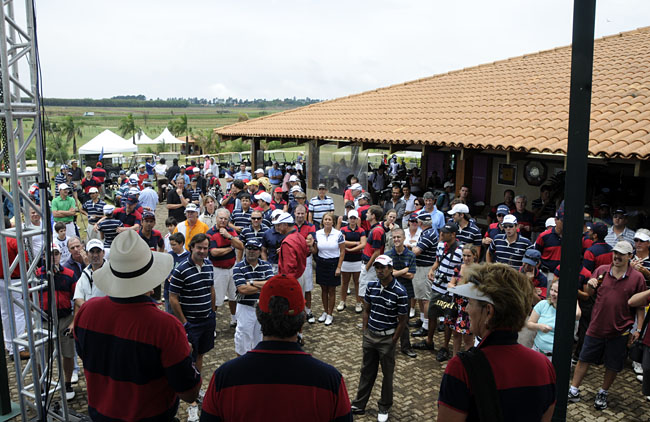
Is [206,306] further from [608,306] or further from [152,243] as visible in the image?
[608,306]

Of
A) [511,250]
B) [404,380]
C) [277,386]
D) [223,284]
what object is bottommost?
[404,380]

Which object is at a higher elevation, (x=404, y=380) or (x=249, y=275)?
(x=249, y=275)

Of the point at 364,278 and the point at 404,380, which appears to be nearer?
the point at 404,380

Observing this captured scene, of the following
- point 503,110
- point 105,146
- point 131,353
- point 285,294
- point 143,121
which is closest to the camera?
point 285,294

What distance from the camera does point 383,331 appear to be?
5441 millimetres

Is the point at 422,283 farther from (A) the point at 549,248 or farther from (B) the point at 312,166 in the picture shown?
(B) the point at 312,166

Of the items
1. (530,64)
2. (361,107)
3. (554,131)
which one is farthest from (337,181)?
(554,131)

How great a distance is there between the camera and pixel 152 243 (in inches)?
319

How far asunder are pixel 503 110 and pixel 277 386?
35.5 ft

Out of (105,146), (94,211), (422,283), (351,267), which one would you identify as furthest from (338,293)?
(105,146)

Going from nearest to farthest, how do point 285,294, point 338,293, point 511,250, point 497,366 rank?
point 497,366 → point 285,294 → point 511,250 → point 338,293

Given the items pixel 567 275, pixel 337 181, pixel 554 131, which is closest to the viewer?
pixel 567 275

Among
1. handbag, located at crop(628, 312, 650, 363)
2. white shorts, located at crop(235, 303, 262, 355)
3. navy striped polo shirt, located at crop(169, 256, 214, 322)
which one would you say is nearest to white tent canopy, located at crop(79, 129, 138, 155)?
white shorts, located at crop(235, 303, 262, 355)

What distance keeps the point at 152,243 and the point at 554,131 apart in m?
7.29
